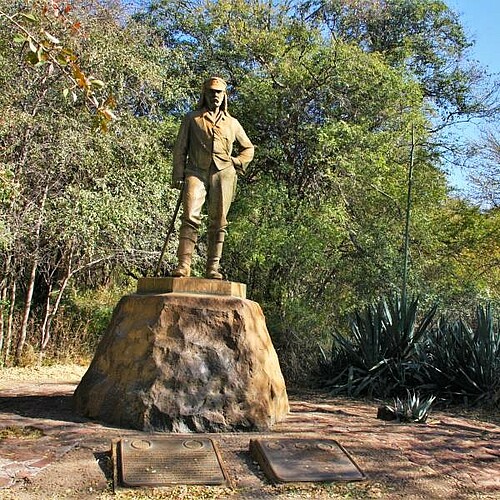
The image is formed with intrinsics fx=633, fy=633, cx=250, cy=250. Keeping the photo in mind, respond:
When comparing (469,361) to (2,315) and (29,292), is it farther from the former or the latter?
(2,315)

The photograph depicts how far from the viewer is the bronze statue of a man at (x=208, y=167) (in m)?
6.18

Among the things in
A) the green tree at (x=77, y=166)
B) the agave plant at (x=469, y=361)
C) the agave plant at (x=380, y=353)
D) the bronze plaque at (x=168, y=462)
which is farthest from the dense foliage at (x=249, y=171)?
the bronze plaque at (x=168, y=462)

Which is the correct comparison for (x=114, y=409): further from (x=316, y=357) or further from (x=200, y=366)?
(x=316, y=357)

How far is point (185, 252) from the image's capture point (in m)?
6.14

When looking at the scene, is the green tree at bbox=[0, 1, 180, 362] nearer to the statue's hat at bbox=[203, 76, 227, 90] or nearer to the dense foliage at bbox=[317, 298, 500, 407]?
the statue's hat at bbox=[203, 76, 227, 90]

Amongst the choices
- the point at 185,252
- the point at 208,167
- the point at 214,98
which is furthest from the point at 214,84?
the point at 185,252

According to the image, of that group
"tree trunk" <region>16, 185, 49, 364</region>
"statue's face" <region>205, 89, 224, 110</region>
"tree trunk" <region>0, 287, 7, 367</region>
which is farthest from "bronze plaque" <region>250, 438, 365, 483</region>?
"tree trunk" <region>0, 287, 7, 367</region>

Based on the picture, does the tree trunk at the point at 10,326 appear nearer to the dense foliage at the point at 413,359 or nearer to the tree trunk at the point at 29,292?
the tree trunk at the point at 29,292

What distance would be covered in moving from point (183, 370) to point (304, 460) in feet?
4.67

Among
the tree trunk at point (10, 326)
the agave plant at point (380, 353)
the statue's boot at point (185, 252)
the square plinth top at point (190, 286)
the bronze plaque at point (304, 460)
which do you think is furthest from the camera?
the tree trunk at point (10, 326)

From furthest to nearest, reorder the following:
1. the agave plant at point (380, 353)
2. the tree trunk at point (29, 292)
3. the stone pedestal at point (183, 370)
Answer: the tree trunk at point (29, 292)
the agave plant at point (380, 353)
the stone pedestal at point (183, 370)

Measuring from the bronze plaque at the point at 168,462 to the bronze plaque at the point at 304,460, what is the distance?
33 cm

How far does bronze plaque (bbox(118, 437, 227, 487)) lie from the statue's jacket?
8.89ft

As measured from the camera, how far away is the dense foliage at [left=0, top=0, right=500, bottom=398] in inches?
391
